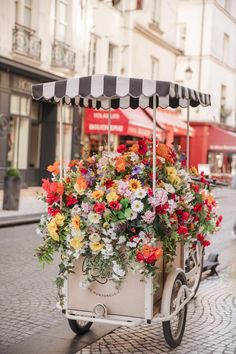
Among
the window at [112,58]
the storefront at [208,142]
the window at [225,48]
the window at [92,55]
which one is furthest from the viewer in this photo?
the window at [225,48]

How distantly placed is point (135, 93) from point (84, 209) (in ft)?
3.34

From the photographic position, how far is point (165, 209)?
477 centimetres

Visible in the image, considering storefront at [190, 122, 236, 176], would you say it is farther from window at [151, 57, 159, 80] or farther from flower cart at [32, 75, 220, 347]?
flower cart at [32, 75, 220, 347]

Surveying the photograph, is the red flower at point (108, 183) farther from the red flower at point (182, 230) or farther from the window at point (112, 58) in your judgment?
the window at point (112, 58)

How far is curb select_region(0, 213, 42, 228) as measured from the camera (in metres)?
12.7

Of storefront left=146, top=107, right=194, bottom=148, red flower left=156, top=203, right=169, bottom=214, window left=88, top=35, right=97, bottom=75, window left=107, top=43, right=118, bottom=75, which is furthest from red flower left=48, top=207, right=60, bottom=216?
window left=107, top=43, right=118, bottom=75

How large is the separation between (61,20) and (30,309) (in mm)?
18056

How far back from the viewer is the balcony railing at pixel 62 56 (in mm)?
21922

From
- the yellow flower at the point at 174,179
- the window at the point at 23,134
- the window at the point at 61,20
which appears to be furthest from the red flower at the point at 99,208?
the window at the point at 61,20

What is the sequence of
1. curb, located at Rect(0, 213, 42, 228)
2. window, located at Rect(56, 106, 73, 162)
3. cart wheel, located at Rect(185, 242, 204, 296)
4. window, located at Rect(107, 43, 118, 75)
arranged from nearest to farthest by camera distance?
cart wheel, located at Rect(185, 242, 204, 296) → curb, located at Rect(0, 213, 42, 228) → window, located at Rect(56, 106, 73, 162) → window, located at Rect(107, 43, 118, 75)

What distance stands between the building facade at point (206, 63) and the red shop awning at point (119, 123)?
11610 millimetres

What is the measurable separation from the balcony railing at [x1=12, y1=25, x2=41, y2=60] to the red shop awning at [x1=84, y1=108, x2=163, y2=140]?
139 inches

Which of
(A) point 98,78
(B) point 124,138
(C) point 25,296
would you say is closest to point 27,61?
(B) point 124,138

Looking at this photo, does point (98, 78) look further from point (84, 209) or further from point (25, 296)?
point (25, 296)
